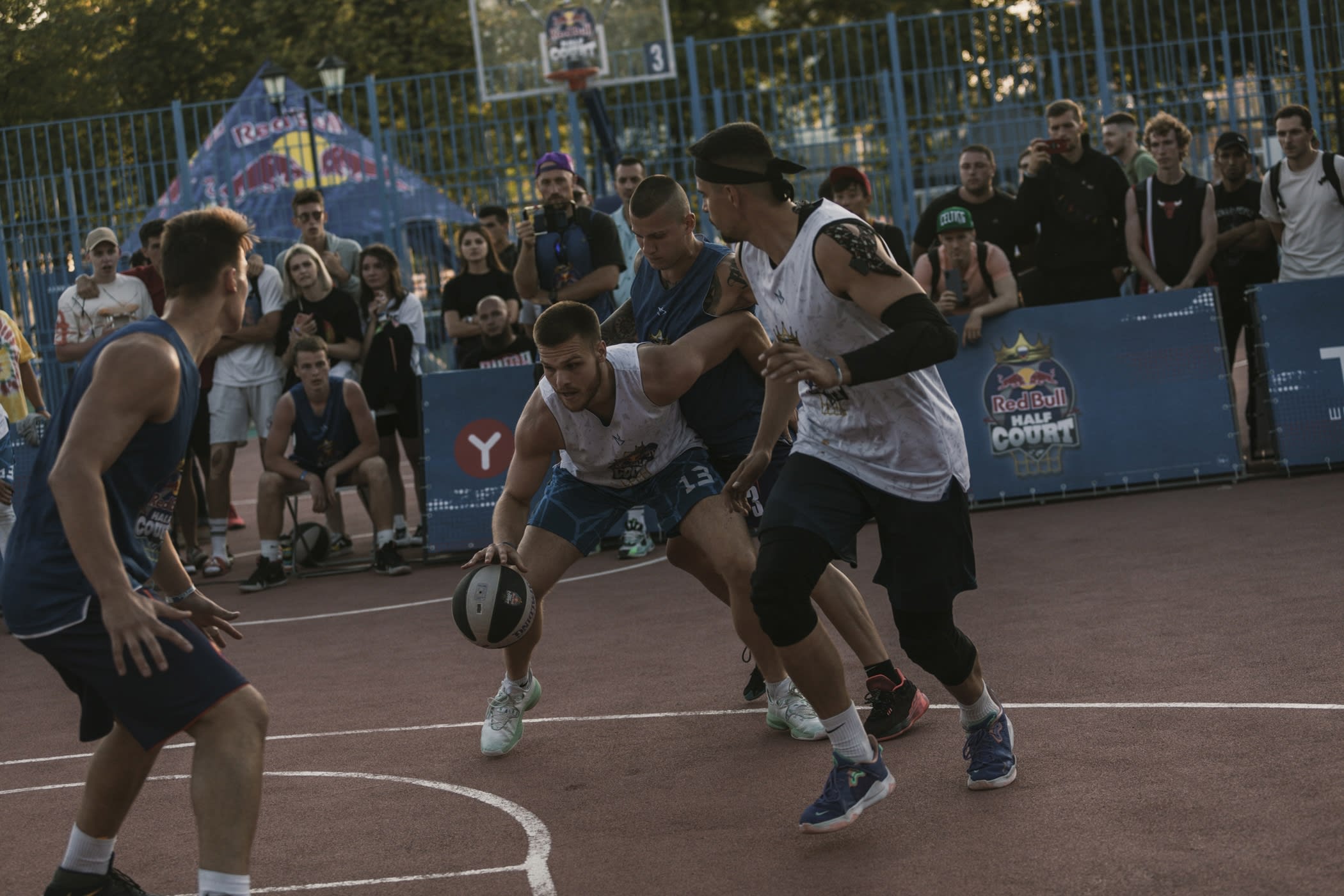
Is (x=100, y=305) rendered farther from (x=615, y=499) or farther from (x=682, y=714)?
(x=682, y=714)

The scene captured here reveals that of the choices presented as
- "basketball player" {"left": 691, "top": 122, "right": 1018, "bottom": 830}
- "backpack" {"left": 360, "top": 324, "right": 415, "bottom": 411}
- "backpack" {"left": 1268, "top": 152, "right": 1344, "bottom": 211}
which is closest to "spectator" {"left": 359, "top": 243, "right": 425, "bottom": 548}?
"backpack" {"left": 360, "top": 324, "right": 415, "bottom": 411}

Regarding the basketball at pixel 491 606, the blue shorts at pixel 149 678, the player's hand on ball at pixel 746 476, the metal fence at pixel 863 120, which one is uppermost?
the metal fence at pixel 863 120

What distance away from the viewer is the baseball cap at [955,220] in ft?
35.6

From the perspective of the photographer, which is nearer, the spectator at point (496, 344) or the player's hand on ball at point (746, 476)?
the player's hand on ball at point (746, 476)

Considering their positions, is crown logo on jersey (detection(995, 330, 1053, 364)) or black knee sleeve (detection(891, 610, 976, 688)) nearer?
black knee sleeve (detection(891, 610, 976, 688))

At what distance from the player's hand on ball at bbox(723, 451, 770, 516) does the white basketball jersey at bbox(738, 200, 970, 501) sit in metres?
0.59

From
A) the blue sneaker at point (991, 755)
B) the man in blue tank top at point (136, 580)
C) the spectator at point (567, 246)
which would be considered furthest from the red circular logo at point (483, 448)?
the man in blue tank top at point (136, 580)

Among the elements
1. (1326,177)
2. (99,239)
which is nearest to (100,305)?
(99,239)

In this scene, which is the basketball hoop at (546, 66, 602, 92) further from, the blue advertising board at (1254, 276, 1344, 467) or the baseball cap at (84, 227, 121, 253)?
the blue advertising board at (1254, 276, 1344, 467)

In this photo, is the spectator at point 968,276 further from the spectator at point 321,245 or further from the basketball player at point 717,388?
the basketball player at point 717,388

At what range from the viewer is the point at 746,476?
18.7ft

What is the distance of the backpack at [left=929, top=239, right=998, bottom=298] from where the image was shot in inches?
439

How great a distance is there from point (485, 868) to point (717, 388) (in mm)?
2305

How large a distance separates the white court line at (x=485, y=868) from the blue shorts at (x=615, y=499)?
1076 millimetres
